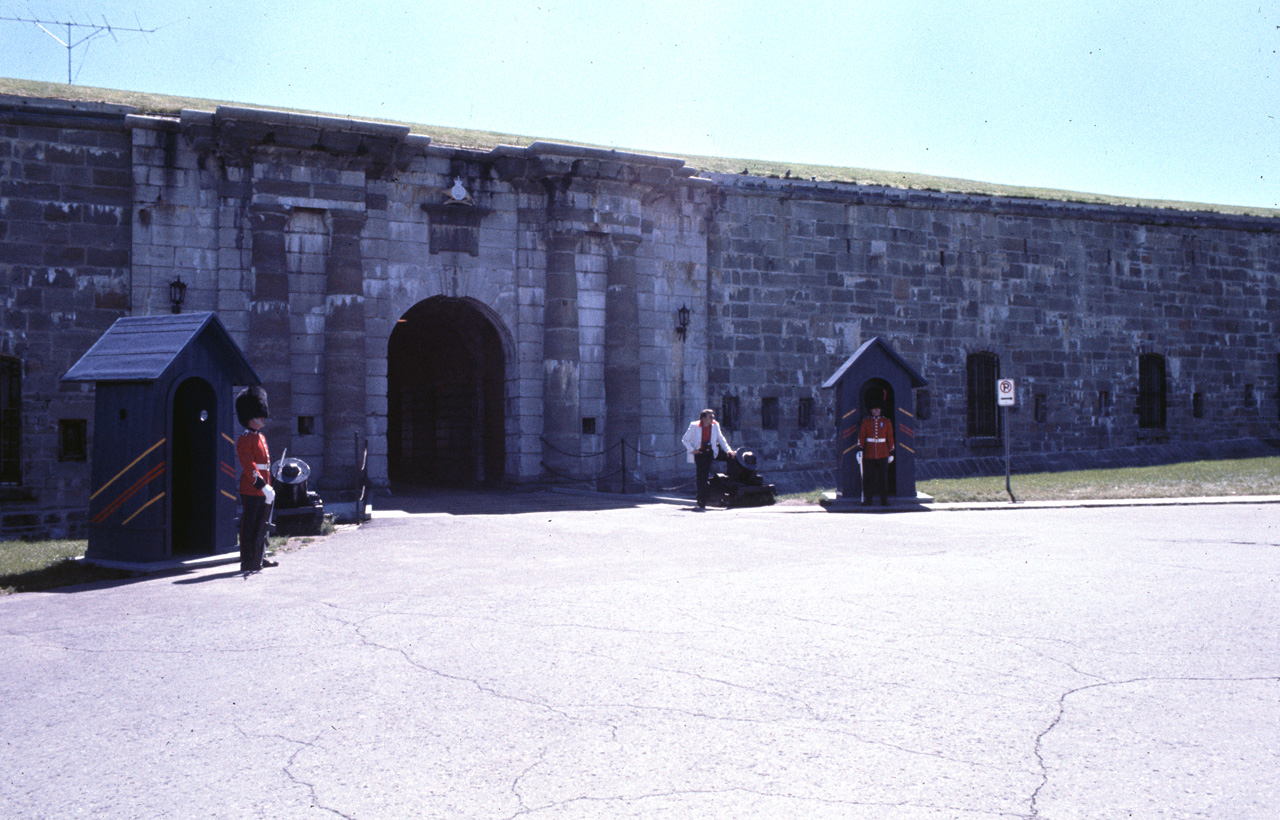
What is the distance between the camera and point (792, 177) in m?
22.7

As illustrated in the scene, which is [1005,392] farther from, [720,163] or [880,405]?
[720,163]

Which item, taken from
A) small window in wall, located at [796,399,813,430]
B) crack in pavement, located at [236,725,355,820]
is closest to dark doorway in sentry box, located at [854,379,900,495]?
small window in wall, located at [796,399,813,430]

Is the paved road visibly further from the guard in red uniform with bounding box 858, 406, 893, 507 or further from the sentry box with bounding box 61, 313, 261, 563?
the guard in red uniform with bounding box 858, 406, 893, 507

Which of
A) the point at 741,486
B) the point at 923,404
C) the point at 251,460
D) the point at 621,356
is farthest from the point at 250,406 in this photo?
the point at 923,404

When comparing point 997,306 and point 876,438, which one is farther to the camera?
point 997,306

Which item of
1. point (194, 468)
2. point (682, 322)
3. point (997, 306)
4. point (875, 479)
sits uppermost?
point (997, 306)

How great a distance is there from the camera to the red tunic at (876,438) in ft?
51.7

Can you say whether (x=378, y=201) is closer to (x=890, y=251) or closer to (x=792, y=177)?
(x=792, y=177)

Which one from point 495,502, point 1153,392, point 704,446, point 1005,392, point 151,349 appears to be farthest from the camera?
point 1153,392

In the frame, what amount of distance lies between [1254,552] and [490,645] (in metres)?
7.70

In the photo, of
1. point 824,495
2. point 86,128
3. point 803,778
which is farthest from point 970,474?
point 803,778

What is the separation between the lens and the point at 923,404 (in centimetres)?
2348

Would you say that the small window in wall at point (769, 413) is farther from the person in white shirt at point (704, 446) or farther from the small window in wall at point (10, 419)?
the small window in wall at point (10, 419)

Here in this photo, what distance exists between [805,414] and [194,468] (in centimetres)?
1441
